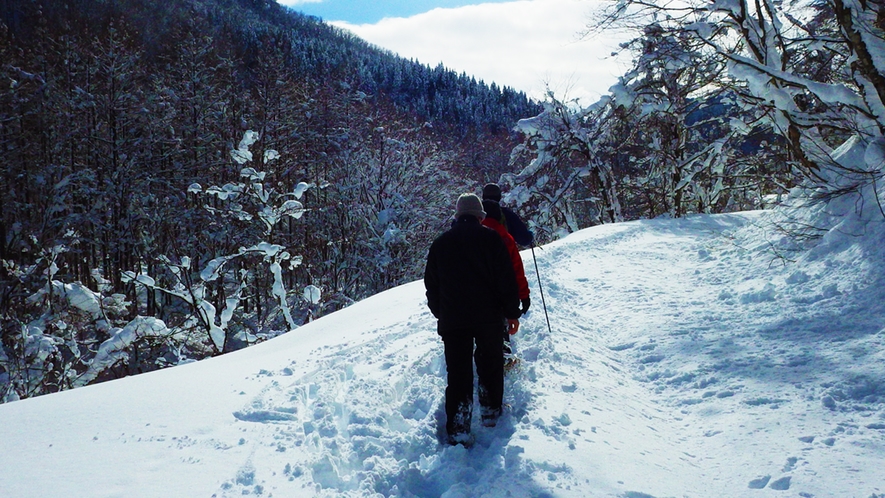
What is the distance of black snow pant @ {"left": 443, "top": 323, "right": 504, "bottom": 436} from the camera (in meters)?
3.72

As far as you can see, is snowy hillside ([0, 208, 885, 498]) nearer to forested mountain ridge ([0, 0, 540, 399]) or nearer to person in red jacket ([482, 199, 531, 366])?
person in red jacket ([482, 199, 531, 366])

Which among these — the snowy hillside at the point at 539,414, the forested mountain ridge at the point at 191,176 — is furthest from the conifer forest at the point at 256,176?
the snowy hillside at the point at 539,414

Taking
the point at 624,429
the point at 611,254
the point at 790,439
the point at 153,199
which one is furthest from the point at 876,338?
the point at 153,199

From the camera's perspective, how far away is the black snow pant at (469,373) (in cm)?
372

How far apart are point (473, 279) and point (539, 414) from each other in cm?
125

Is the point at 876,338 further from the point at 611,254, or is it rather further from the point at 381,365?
the point at 611,254

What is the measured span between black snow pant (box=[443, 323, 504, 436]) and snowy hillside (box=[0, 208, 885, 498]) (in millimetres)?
196

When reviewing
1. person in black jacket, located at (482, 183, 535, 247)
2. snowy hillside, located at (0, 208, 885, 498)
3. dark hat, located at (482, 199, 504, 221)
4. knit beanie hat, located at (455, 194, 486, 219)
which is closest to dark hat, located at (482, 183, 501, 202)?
person in black jacket, located at (482, 183, 535, 247)

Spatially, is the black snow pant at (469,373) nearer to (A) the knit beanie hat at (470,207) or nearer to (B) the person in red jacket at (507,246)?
(B) the person in red jacket at (507,246)

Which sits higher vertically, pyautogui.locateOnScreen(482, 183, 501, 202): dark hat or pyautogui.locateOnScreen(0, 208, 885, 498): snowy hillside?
pyautogui.locateOnScreen(482, 183, 501, 202): dark hat

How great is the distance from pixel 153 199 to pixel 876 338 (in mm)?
23456

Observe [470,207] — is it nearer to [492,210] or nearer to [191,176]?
[492,210]

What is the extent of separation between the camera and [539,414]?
4.04 meters

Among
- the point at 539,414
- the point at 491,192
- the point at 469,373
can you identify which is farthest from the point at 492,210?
the point at 539,414
